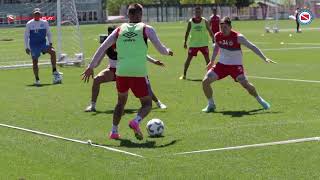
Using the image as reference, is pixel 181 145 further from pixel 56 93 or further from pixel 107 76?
pixel 56 93

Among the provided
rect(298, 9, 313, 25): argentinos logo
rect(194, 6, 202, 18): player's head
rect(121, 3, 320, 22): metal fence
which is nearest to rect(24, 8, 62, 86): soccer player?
rect(194, 6, 202, 18): player's head

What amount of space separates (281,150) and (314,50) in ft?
78.9

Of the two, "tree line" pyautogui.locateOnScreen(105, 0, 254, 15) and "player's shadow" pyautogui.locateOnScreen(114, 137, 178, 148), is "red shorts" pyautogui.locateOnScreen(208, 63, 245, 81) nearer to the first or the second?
"player's shadow" pyautogui.locateOnScreen(114, 137, 178, 148)

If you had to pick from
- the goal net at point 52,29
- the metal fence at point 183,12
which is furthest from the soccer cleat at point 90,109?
the metal fence at point 183,12

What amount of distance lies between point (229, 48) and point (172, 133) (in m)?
3.31

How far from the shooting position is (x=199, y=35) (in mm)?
21516

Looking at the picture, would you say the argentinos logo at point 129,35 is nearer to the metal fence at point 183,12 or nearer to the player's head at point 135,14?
the player's head at point 135,14

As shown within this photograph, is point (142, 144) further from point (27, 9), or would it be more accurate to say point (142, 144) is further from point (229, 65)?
point (27, 9)

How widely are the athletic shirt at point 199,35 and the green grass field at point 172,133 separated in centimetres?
175

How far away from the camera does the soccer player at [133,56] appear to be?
10398 mm

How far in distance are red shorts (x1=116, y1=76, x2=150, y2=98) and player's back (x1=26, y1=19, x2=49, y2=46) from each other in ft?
35.0

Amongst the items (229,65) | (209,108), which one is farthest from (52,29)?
(209,108)

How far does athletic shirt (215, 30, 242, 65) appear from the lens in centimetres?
1383

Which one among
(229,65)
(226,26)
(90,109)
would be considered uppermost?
(226,26)
